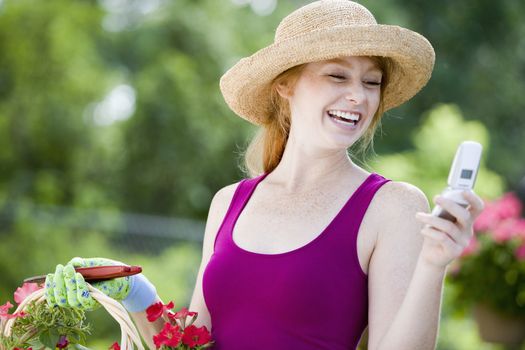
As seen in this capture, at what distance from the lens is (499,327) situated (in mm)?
3873

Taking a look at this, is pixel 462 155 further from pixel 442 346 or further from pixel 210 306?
pixel 442 346

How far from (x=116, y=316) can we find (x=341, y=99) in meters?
0.60

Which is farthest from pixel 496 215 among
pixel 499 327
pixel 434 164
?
pixel 434 164

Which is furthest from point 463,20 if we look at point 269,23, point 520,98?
point 269,23

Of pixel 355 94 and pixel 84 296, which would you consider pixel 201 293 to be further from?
pixel 355 94

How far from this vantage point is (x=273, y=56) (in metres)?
1.82

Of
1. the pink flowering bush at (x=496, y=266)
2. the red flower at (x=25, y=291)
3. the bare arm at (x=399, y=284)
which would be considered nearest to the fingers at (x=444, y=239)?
the bare arm at (x=399, y=284)

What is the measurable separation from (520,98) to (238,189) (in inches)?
395

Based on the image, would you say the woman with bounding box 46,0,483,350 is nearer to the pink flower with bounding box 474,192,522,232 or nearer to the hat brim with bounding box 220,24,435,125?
the hat brim with bounding box 220,24,435,125

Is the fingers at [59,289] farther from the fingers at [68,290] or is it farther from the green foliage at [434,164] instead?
the green foliage at [434,164]

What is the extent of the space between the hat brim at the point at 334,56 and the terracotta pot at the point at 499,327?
87.0 inches

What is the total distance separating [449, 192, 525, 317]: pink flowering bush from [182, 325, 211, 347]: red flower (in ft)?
8.10

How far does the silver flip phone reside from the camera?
1308 millimetres

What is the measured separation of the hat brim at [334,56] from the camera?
1688 mm
